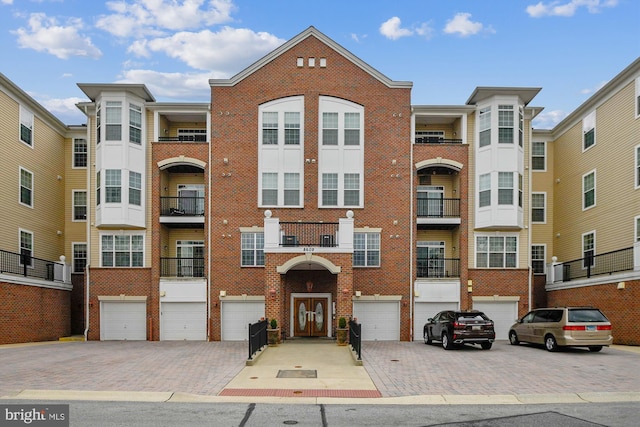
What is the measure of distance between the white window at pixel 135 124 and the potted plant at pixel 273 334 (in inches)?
469

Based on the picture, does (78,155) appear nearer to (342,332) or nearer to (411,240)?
(342,332)

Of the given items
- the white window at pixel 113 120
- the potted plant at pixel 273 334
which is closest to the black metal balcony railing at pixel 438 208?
the potted plant at pixel 273 334

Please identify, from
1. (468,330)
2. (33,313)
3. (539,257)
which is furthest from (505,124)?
(33,313)

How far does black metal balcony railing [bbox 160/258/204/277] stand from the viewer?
30.1 m

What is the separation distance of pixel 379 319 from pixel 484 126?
36.1ft

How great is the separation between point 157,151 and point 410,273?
1396cm

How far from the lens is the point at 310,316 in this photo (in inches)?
1117

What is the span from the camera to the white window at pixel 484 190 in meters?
29.1

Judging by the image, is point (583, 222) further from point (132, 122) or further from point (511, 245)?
point (132, 122)

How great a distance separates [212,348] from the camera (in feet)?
80.4

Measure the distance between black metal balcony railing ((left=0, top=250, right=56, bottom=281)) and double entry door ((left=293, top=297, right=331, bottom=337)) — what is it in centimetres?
1241

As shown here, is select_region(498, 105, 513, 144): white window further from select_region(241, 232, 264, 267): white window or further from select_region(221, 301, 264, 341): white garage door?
select_region(221, 301, 264, 341): white garage door

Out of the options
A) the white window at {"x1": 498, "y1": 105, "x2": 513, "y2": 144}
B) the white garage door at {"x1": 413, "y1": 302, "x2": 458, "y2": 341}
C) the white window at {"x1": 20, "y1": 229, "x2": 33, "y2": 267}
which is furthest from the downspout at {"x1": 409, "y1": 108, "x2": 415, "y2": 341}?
the white window at {"x1": 20, "y1": 229, "x2": 33, "y2": 267}

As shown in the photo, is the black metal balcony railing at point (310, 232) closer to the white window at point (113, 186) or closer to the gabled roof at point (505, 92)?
the white window at point (113, 186)
